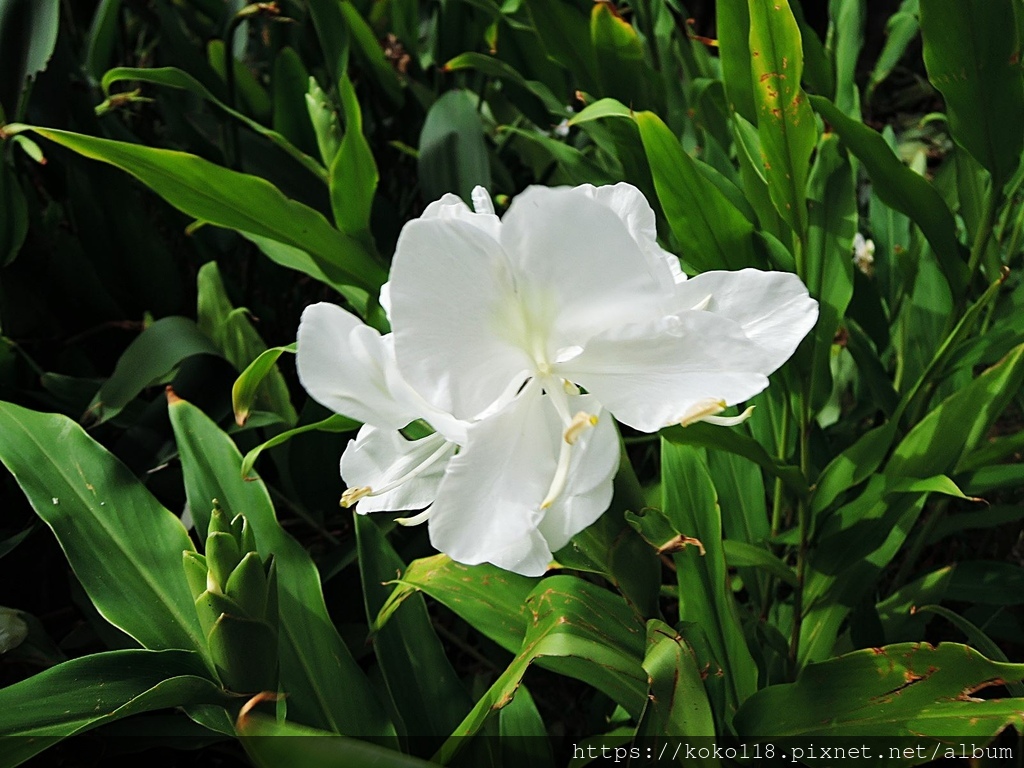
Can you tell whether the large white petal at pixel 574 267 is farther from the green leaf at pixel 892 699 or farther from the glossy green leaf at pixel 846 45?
the glossy green leaf at pixel 846 45

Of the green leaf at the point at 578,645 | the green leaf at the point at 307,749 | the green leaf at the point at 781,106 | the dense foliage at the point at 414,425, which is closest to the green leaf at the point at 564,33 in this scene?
the dense foliage at the point at 414,425

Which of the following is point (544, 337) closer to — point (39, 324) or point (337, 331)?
point (337, 331)

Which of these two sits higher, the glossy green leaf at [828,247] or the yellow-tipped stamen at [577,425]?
the yellow-tipped stamen at [577,425]

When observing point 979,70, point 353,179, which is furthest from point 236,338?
point 979,70

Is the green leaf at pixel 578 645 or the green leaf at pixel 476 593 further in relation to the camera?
the green leaf at pixel 476 593

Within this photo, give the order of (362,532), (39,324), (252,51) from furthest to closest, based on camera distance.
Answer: (252,51) → (39,324) → (362,532)

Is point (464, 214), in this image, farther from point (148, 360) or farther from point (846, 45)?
point (846, 45)

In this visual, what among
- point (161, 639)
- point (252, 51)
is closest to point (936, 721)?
point (161, 639)

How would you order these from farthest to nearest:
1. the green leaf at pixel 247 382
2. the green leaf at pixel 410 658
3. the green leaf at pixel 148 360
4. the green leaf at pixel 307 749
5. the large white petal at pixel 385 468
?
the green leaf at pixel 148 360
the green leaf at pixel 410 658
the green leaf at pixel 247 382
the large white petal at pixel 385 468
the green leaf at pixel 307 749
